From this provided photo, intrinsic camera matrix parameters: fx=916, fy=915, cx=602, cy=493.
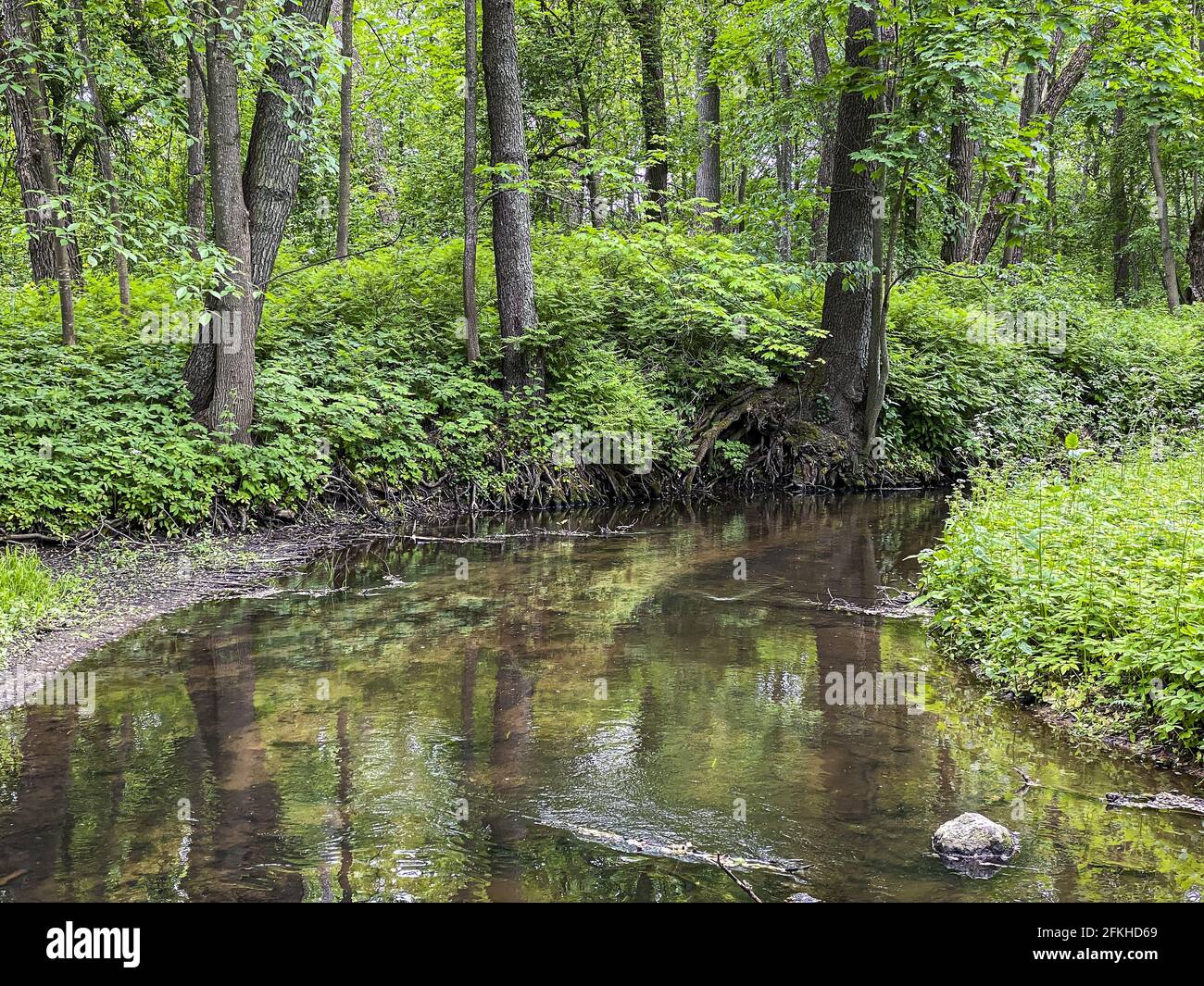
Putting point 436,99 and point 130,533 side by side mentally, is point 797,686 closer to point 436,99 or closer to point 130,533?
point 130,533

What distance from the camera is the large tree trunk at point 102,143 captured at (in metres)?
10.1

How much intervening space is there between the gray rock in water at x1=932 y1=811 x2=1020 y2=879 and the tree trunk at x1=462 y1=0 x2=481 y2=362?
11.2 m

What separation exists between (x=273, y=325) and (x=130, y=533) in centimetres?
407

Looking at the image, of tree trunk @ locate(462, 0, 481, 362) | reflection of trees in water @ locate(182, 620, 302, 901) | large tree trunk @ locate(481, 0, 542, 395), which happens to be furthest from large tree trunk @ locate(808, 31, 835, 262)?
reflection of trees in water @ locate(182, 620, 302, 901)

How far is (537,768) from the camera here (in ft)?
16.1

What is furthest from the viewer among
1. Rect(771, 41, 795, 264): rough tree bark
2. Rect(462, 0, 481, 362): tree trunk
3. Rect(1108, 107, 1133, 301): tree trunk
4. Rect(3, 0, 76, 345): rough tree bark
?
Rect(1108, 107, 1133, 301): tree trunk

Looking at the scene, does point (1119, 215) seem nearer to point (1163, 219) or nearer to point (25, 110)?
point (1163, 219)

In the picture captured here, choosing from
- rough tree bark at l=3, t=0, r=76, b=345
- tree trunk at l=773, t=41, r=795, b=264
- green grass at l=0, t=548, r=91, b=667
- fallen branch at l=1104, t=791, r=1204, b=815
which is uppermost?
tree trunk at l=773, t=41, r=795, b=264

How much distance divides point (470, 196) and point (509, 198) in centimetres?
63

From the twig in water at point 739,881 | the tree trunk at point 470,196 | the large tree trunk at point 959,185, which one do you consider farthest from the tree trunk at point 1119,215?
the twig in water at point 739,881

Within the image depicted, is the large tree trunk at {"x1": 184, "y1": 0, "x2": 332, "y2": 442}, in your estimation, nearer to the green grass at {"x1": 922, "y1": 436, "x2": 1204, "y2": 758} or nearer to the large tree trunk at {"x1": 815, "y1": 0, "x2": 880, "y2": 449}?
the large tree trunk at {"x1": 815, "y1": 0, "x2": 880, "y2": 449}

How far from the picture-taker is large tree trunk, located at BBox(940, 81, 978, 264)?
12.0 meters

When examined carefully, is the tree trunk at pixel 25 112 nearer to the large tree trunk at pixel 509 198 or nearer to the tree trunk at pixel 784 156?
the large tree trunk at pixel 509 198
